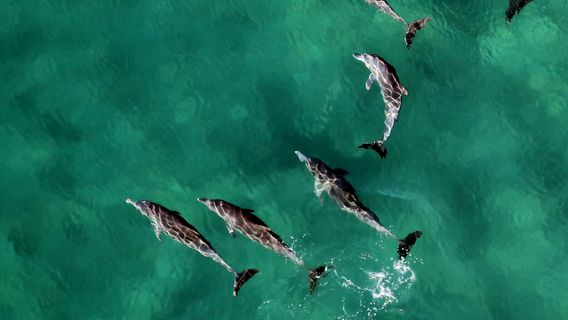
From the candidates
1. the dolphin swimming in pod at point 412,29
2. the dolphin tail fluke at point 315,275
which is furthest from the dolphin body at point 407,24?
the dolphin tail fluke at point 315,275

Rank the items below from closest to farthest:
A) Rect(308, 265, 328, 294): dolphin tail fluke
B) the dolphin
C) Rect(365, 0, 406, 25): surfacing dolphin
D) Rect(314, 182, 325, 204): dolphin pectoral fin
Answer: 1. Rect(308, 265, 328, 294): dolphin tail fluke
2. Rect(314, 182, 325, 204): dolphin pectoral fin
3. Rect(365, 0, 406, 25): surfacing dolphin
4. the dolphin

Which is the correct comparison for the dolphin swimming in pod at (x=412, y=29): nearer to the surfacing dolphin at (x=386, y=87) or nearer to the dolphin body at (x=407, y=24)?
the dolphin body at (x=407, y=24)

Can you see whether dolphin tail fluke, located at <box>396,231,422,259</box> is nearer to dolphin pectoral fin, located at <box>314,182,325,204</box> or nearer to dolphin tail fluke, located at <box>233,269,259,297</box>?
dolphin pectoral fin, located at <box>314,182,325,204</box>

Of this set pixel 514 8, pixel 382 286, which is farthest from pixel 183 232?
pixel 514 8

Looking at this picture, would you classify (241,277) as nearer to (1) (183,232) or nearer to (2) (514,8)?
(1) (183,232)

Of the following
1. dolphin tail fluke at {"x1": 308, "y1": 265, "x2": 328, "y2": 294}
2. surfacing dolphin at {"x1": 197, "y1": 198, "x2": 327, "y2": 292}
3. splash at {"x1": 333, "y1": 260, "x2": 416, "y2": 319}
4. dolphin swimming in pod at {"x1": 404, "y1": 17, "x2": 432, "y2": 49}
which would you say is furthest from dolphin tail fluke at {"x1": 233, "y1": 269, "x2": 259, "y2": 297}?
dolphin swimming in pod at {"x1": 404, "y1": 17, "x2": 432, "y2": 49}

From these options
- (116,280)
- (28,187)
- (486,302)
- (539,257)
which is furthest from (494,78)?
(28,187)

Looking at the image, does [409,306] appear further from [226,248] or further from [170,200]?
[170,200]
